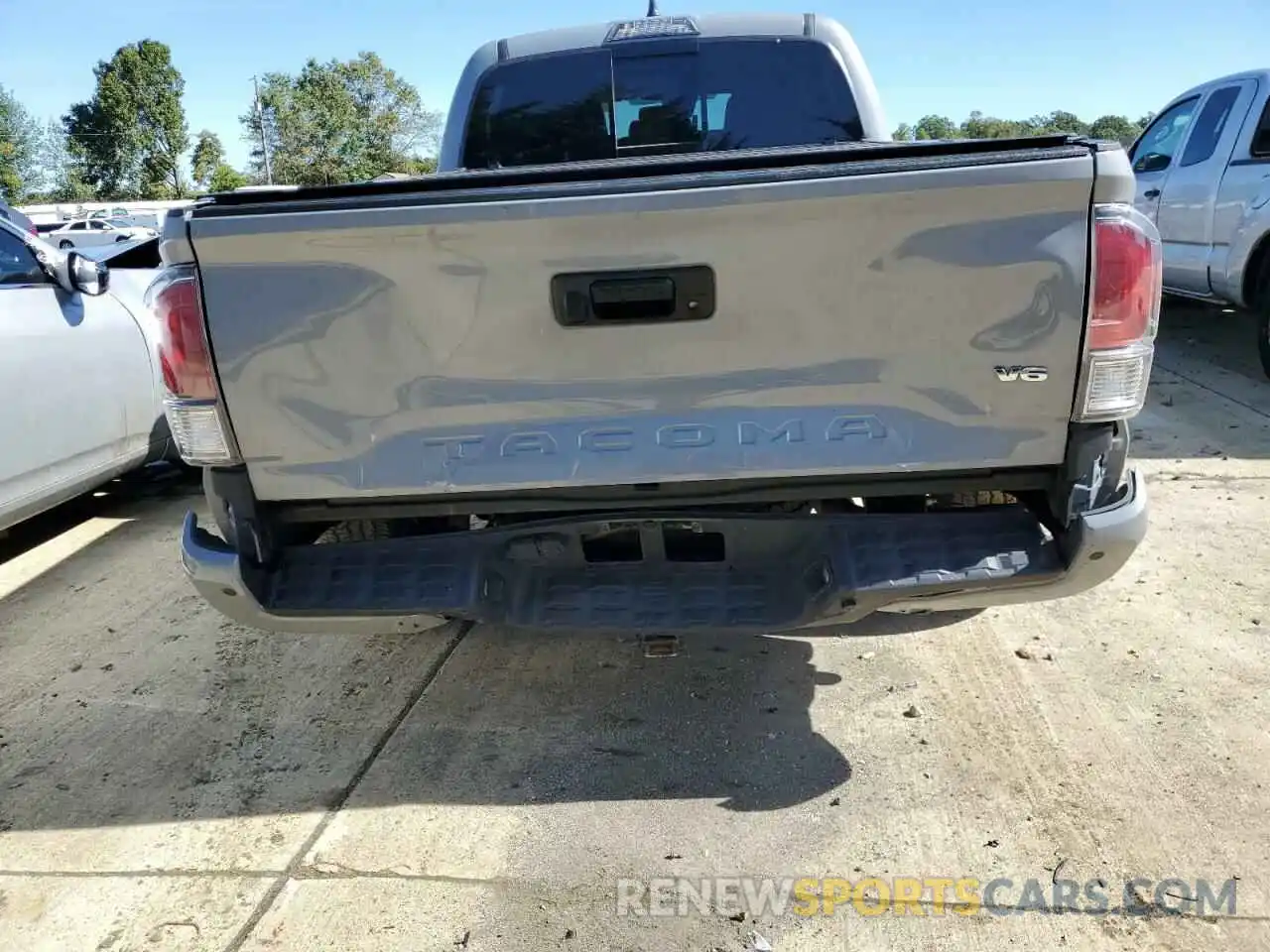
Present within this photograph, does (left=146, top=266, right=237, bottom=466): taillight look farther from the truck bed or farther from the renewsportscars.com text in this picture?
the renewsportscars.com text

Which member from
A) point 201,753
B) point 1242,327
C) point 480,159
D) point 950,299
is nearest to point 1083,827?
point 950,299

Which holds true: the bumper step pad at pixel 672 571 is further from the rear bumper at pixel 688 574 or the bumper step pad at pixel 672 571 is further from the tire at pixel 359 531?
the tire at pixel 359 531

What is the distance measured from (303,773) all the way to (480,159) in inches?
105

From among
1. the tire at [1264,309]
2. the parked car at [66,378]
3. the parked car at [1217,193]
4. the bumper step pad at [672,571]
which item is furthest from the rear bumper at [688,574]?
the tire at [1264,309]

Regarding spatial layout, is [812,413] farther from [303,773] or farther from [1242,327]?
[1242,327]

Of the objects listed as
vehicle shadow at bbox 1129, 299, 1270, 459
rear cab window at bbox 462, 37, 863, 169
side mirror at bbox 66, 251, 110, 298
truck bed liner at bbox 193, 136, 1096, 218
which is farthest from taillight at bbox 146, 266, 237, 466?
vehicle shadow at bbox 1129, 299, 1270, 459

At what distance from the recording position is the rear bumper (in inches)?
95.3

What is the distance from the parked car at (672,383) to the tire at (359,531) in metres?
0.17

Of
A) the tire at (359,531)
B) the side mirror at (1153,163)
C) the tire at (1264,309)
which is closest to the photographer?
the tire at (359,531)

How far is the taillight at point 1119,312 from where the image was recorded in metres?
2.20

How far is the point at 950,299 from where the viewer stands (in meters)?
2.26

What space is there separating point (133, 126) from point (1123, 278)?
8453cm

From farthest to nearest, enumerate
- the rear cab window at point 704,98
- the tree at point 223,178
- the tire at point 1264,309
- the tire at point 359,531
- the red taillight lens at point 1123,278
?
the tree at point 223,178 → the tire at point 1264,309 → the rear cab window at point 704,98 → the tire at point 359,531 → the red taillight lens at point 1123,278

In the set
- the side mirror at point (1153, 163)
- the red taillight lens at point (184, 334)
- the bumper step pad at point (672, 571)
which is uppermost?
the red taillight lens at point (184, 334)
